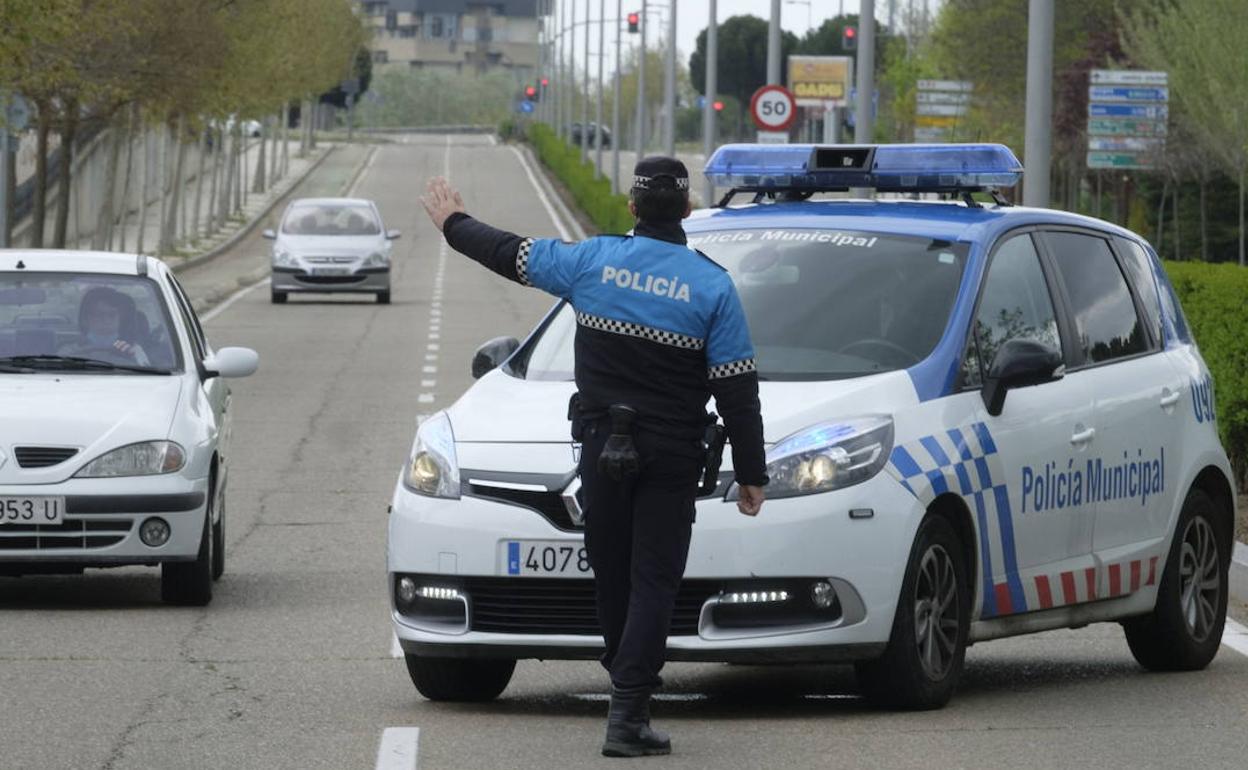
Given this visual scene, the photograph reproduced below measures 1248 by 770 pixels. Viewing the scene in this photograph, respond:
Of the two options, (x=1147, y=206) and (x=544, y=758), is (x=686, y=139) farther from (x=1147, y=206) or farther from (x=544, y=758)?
(x=544, y=758)

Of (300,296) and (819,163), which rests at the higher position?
(819,163)

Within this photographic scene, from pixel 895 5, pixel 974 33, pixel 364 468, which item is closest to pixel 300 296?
pixel 974 33

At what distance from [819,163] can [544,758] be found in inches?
123

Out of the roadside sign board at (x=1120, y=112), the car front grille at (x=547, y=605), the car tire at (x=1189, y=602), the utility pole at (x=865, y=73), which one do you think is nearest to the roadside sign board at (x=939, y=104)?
the utility pole at (x=865, y=73)

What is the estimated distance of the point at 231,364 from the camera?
12.7 meters

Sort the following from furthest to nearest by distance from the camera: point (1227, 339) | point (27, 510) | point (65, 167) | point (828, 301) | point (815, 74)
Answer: point (815, 74), point (65, 167), point (1227, 339), point (27, 510), point (828, 301)

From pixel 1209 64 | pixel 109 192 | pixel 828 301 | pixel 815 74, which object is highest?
pixel 815 74

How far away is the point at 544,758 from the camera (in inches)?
301

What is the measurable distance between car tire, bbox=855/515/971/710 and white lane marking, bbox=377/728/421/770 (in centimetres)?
137

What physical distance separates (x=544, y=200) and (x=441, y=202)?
83307mm

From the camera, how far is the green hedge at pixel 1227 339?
50.0 feet

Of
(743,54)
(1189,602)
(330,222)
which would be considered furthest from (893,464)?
(743,54)

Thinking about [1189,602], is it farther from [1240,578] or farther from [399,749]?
[399,749]

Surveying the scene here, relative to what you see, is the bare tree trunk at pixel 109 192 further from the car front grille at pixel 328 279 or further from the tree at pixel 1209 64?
the tree at pixel 1209 64
